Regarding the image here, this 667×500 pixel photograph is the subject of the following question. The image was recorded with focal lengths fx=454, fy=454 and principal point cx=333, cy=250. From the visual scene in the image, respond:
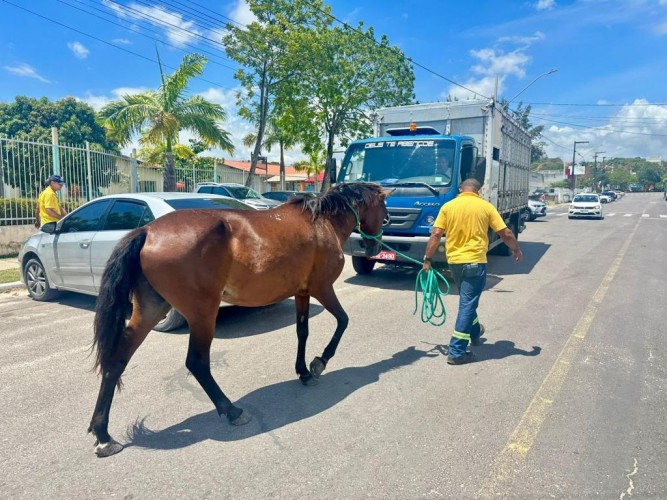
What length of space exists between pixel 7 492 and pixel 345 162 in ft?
23.7

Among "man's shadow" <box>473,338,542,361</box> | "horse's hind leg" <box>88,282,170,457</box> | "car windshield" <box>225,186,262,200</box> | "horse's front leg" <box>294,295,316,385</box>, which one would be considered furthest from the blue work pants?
"car windshield" <box>225,186,262,200</box>

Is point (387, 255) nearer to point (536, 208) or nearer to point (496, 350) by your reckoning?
point (496, 350)

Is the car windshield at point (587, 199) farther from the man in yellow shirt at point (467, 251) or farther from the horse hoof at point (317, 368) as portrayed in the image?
the horse hoof at point (317, 368)

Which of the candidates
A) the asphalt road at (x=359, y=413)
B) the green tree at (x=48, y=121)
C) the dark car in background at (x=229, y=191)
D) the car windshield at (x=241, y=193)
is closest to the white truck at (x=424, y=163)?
the asphalt road at (x=359, y=413)

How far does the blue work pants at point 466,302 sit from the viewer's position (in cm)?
447

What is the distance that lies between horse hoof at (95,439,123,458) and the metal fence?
9.77m

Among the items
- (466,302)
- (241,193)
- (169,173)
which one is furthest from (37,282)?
(241,193)

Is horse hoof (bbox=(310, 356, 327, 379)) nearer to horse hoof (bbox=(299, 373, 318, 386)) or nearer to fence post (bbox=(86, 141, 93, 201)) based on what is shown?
horse hoof (bbox=(299, 373, 318, 386))

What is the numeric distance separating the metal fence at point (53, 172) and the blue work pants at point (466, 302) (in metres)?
10.4

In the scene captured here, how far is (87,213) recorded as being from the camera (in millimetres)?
6234

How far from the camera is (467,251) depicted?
4574 millimetres

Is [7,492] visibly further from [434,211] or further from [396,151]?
[396,151]

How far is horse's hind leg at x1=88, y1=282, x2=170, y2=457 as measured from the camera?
9.85ft

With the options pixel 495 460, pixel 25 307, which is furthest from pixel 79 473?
pixel 25 307
